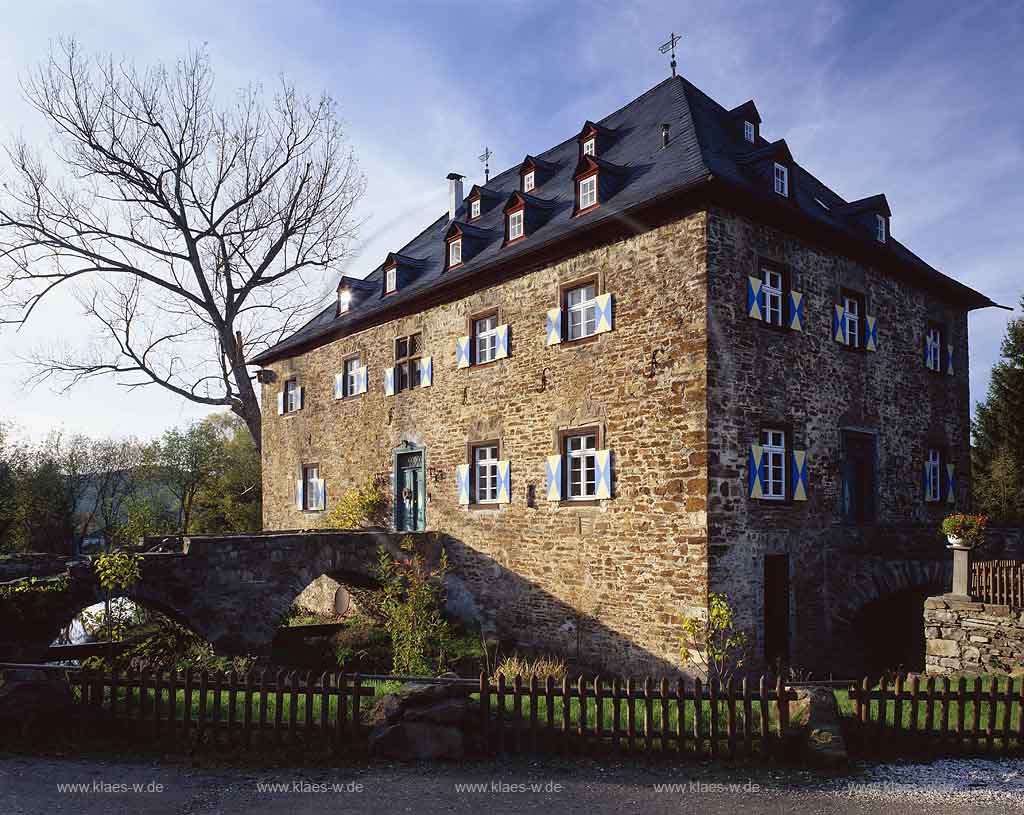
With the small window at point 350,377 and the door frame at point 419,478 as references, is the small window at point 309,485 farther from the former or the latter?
the door frame at point 419,478

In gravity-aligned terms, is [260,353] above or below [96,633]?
above

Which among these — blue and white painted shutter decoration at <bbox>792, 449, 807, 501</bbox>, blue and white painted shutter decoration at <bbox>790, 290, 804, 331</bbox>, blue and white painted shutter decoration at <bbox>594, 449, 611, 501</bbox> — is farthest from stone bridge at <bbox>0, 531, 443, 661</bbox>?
blue and white painted shutter decoration at <bbox>790, 290, 804, 331</bbox>

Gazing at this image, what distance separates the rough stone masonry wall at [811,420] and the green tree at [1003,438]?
1021 cm

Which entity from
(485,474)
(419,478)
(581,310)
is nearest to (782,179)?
(581,310)

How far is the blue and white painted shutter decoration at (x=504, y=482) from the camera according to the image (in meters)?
14.6

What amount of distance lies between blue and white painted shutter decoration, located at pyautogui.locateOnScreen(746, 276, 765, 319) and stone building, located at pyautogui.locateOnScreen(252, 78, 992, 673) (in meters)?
0.03

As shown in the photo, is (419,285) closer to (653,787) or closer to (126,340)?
(126,340)

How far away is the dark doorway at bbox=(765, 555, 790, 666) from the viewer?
12.2m

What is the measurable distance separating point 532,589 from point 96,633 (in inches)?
341

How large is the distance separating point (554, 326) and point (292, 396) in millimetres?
10777

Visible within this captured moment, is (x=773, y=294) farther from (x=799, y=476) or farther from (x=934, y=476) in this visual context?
(x=934, y=476)

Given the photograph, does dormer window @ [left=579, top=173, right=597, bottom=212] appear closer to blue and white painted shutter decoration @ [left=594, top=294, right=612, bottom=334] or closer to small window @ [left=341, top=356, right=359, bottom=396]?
blue and white painted shutter decoration @ [left=594, top=294, right=612, bottom=334]

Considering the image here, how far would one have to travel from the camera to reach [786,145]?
13312 mm

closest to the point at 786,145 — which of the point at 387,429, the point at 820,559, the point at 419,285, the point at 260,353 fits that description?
the point at 820,559
